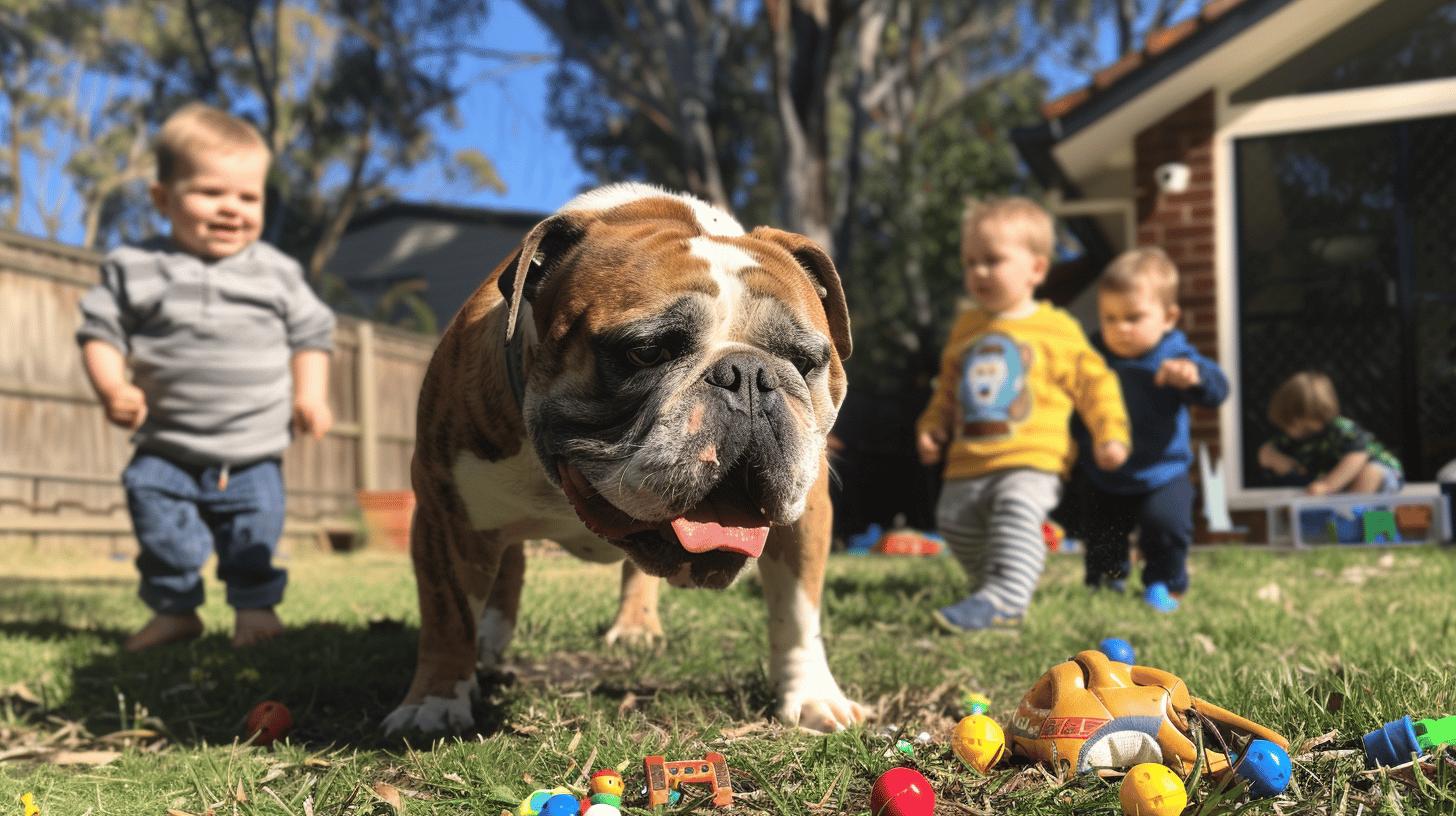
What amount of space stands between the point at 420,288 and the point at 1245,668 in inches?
1185

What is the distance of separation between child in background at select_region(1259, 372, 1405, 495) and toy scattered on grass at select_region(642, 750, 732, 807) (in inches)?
311

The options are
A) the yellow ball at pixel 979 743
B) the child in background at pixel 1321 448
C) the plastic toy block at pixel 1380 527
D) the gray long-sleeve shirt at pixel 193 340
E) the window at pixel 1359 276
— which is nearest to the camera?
the yellow ball at pixel 979 743

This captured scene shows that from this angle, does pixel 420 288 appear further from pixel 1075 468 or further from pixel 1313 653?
pixel 1313 653

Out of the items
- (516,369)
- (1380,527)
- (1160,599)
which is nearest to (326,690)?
(516,369)

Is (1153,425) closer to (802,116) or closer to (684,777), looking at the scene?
(684,777)

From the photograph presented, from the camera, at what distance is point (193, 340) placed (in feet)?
15.3

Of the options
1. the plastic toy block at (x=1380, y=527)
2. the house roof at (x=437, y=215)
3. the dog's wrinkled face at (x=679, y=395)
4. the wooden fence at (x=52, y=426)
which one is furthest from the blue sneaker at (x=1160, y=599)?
the house roof at (x=437, y=215)

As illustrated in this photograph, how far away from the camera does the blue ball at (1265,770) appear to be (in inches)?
76.0

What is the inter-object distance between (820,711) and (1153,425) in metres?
3.26

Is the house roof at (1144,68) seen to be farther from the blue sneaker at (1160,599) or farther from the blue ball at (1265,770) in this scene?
the blue ball at (1265,770)

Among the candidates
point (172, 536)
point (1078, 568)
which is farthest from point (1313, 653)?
point (172, 536)

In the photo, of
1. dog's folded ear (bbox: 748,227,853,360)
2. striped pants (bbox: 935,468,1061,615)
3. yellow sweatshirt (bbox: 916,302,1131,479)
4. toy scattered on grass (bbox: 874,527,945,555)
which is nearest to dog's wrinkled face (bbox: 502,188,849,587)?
dog's folded ear (bbox: 748,227,853,360)

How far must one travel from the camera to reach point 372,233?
3262 cm

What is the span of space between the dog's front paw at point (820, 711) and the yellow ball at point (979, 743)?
1.80 feet
